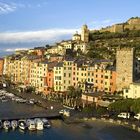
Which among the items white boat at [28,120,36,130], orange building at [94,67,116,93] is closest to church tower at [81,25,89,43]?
orange building at [94,67,116,93]

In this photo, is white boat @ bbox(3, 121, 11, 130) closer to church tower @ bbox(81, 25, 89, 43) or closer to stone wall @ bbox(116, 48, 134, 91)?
stone wall @ bbox(116, 48, 134, 91)

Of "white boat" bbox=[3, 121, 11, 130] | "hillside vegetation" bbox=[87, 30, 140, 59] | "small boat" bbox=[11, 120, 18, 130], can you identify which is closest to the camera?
"white boat" bbox=[3, 121, 11, 130]

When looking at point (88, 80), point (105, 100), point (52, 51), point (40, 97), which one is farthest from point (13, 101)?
point (52, 51)

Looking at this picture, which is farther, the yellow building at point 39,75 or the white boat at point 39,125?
the yellow building at point 39,75

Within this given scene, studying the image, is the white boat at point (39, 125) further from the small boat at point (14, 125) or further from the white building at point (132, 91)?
the white building at point (132, 91)

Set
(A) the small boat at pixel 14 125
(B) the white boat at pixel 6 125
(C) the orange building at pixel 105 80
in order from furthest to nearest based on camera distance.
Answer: (C) the orange building at pixel 105 80 → (A) the small boat at pixel 14 125 → (B) the white boat at pixel 6 125

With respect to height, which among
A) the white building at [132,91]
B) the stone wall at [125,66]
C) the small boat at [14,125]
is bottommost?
the small boat at [14,125]

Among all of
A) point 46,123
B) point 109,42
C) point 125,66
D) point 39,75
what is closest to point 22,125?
point 46,123

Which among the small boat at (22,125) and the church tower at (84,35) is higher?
the church tower at (84,35)

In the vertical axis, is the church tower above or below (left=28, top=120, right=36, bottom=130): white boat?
above

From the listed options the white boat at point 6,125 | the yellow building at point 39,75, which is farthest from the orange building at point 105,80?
the white boat at point 6,125

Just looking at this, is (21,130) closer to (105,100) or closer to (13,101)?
(105,100)

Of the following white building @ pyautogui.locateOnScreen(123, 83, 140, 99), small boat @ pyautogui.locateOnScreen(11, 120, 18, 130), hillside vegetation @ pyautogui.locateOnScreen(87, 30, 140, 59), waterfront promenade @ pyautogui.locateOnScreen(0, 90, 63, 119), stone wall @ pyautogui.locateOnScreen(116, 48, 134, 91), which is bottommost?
small boat @ pyautogui.locateOnScreen(11, 120, 18, 130)

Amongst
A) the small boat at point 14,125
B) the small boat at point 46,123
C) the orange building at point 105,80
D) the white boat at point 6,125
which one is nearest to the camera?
the white boat at point 6,125
